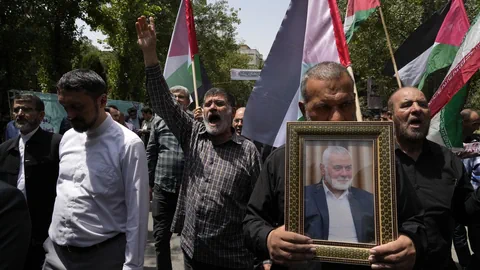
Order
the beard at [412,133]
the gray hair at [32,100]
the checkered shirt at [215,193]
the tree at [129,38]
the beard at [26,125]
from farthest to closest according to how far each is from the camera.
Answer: the tree at [129,38] < the gray hair at [32,100] < the beard at [26,125] < the checkered shirt at [215,193] < the beard at [412,133]

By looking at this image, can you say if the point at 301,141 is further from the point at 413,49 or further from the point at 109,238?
the point at 413,49

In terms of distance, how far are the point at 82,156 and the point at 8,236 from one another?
1143mm

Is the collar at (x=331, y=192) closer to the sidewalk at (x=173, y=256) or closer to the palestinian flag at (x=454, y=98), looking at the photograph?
the palestinian flag at (x=454, y=98)

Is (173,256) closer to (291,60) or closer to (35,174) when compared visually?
(35,174)

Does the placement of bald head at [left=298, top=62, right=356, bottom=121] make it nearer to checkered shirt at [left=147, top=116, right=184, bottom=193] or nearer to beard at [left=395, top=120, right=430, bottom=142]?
beard at [left=395, top=120, right=430, bottom=142]

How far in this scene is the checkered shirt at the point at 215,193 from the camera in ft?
10.4

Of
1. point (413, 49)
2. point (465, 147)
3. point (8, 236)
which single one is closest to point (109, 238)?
point (8, 236)

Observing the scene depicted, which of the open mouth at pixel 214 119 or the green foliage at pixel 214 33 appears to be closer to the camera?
the open mouth at pixel 214 119

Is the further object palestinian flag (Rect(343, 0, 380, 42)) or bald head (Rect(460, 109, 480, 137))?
palestinian flag (Rect(343, 0, 380, 42))

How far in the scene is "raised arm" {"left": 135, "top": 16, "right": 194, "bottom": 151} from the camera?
311 cm

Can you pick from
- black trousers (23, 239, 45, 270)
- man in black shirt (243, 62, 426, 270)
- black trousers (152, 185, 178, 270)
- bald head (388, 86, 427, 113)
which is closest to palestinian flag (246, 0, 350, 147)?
bald head (388, 86, 427, 113)

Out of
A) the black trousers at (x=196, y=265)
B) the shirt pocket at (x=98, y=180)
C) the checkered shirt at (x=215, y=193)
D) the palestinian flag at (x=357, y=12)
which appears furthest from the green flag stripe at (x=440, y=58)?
the shirt pocket at (x=98, y=180)

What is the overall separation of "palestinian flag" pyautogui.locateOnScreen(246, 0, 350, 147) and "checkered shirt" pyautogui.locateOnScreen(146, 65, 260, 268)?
0.67m

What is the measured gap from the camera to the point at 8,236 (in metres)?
1.61
